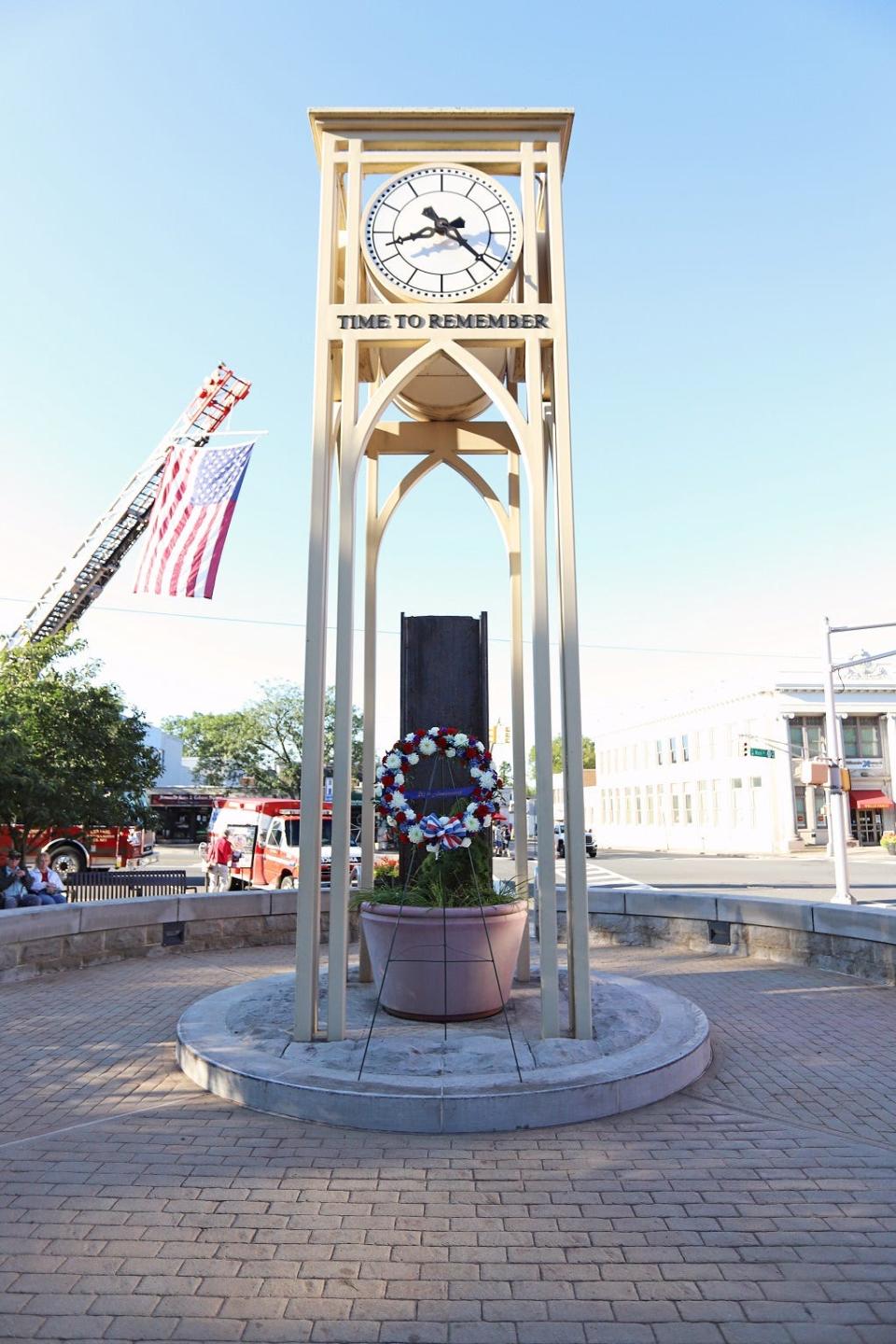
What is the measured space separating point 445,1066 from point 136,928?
246 inches

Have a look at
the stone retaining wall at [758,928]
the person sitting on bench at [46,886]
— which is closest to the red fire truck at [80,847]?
the person sitting on bench at [46,886]

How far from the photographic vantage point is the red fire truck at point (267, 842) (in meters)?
20.5

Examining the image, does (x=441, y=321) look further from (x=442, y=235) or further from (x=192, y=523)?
(x=192, y=523)

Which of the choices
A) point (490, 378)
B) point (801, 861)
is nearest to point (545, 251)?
point (490, 378)

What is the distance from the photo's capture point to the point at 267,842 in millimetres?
22031

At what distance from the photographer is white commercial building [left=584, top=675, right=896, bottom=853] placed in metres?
47.0

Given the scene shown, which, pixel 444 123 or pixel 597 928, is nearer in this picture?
pixel 444 123

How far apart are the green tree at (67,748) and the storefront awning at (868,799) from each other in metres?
39.6

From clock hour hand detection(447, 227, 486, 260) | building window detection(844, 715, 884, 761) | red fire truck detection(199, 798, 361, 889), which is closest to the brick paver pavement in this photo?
clock hour hand detection(447, 227, 486, 260)

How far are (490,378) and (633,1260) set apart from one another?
211 inches

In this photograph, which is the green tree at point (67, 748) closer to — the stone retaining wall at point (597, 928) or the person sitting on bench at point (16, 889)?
the person sitting on bench at point (16, 889)

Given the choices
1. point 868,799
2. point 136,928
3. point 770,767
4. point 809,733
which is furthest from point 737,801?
point 136,928

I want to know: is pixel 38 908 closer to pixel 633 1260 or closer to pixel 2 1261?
pixel 2 1261

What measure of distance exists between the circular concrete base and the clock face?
5.37 m
